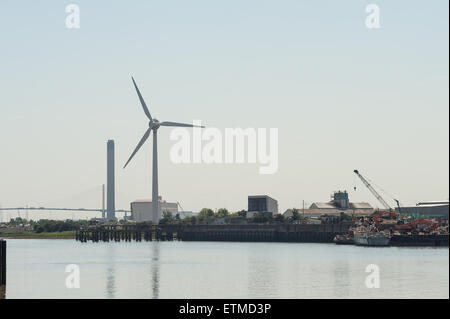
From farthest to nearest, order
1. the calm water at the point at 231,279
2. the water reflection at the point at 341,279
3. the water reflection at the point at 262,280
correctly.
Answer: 1. the water reflection at the point at 262,280
2. the water reflection at the point at 341,279
3. the calm water at the point at 231,279

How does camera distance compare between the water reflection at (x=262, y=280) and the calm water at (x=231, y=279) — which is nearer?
the calm water at (x=231, y=279)

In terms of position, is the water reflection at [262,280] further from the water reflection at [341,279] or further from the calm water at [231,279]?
the water reflection at [341,279]

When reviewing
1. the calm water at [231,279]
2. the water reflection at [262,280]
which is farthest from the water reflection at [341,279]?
the water reflection at [262,280]

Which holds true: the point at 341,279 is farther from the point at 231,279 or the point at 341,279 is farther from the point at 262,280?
the point at 231,279

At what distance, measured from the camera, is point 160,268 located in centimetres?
12119

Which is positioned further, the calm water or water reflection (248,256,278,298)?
water reflection (248,256,278,298)

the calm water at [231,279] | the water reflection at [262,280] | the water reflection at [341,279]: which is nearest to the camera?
the calm water at [231,279]

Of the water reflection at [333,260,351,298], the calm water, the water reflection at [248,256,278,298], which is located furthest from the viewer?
the water reflection at [248,256,278,298]

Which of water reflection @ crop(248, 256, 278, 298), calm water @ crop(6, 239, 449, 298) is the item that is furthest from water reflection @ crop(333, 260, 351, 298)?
water reflection @ crop(248, 256, 278, 298)

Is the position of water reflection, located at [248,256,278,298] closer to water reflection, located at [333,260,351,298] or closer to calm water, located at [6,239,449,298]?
calm water, located at [6,239,449,298]

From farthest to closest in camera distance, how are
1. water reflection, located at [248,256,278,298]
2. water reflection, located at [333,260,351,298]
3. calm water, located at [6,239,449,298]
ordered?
water reflection, located at [248,256,278,298] → water reflection, located at [333,260,351,298] → calm water, located at [6,239,449,298]
